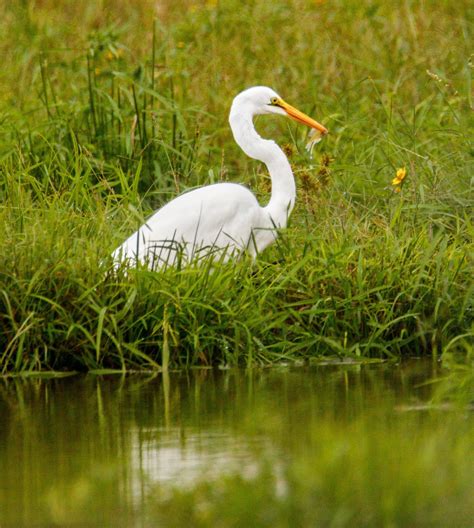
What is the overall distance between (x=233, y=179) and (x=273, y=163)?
1.61 meters

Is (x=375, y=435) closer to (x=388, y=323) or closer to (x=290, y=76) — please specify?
(x=388, y=323)

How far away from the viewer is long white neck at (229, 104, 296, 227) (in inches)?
299

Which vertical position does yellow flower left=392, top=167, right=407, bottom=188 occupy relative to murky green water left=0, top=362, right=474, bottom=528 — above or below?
above

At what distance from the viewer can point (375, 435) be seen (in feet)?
15.8

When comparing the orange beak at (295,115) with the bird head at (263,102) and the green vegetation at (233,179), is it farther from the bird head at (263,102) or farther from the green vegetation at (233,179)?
the green vegetation at (233,179)

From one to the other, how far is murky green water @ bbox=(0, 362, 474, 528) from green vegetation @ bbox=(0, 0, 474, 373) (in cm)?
24

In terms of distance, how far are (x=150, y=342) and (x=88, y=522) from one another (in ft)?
Answer: 7.55

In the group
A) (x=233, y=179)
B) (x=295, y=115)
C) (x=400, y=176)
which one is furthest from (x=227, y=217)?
(x=233, y=179)

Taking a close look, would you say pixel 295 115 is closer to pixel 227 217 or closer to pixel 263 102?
pixel 263 102

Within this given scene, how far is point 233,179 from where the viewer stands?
30.4 feet

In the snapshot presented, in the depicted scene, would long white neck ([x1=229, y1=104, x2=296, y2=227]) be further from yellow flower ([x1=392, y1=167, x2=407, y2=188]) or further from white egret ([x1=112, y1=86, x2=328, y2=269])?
yellow flower ([x1=392, y1=167, x2=407, y2=188])

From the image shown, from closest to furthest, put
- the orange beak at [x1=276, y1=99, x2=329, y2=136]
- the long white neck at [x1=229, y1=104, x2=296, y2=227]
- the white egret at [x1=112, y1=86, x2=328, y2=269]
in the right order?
the white egret at [x1=112, y1=86, x2=328, y2=269] < the long white neck at [x1=229, y1=104, x2=296, y2=227] < the orange beak at [x1=276, y1=99, x2=329, y2=136]

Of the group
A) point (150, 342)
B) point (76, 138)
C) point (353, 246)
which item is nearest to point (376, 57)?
point (76, 138)

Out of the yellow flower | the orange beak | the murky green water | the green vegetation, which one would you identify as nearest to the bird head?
the orange beak
